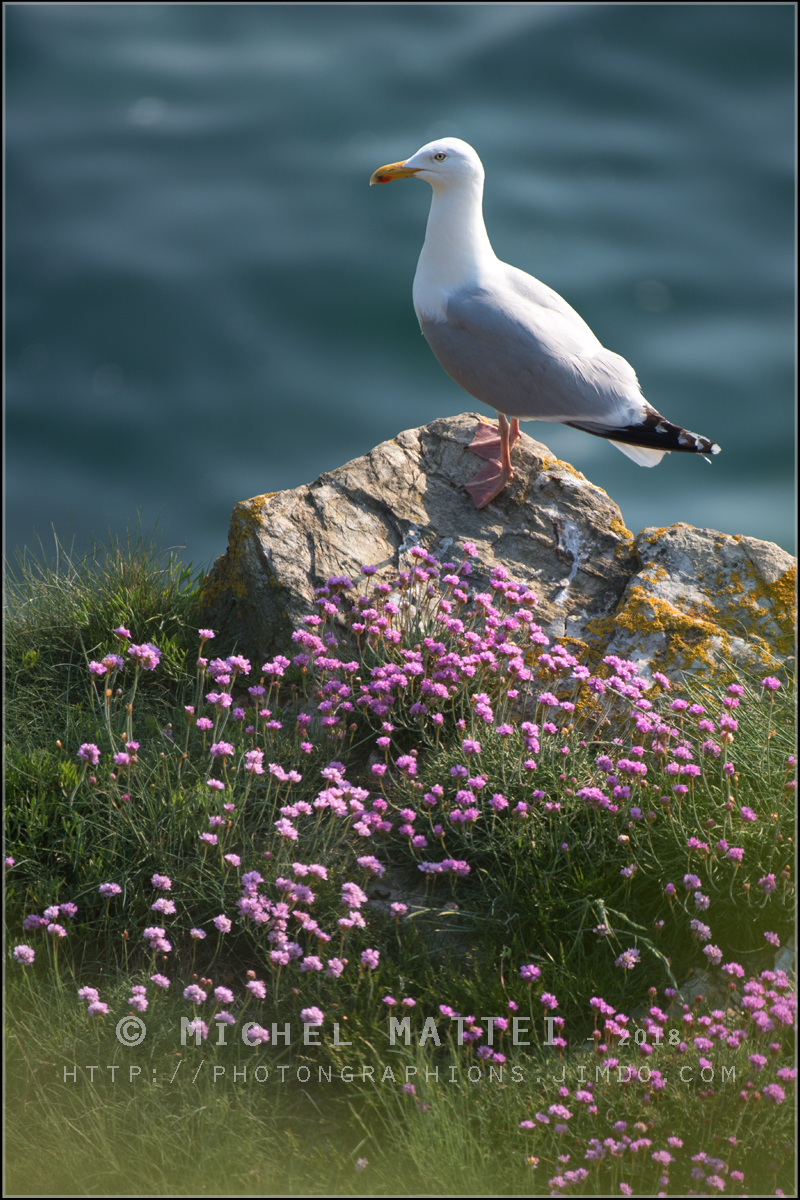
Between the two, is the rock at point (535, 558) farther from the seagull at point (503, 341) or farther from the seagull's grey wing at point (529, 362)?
the seagull's grey wing at point (529, 362)

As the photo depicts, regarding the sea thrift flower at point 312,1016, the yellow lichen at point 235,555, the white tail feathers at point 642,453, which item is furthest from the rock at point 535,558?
the sea thrift flower at point 312,1016

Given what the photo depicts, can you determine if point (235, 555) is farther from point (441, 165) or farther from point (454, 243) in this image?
point (441, 165)

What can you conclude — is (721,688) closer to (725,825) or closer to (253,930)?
(725,825)

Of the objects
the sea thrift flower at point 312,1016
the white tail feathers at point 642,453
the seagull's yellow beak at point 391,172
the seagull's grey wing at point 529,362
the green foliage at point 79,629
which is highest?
the seagull's yellow beak at point 391,172

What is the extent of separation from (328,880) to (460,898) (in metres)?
0.48

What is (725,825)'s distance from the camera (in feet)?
10.9

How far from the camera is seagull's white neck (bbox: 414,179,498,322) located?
A: 16.3 ft

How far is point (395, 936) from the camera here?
3.33m

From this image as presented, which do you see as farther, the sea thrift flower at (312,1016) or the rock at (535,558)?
the rock at (535,558)

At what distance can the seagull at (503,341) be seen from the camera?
15.4 ft

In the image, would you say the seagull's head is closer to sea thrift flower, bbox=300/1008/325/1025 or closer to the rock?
the rock

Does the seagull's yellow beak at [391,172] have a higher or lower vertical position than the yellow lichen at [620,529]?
higher

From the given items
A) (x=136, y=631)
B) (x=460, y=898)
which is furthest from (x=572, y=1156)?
(x=136, y=631)

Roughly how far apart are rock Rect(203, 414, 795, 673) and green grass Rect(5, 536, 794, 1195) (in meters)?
0.38
